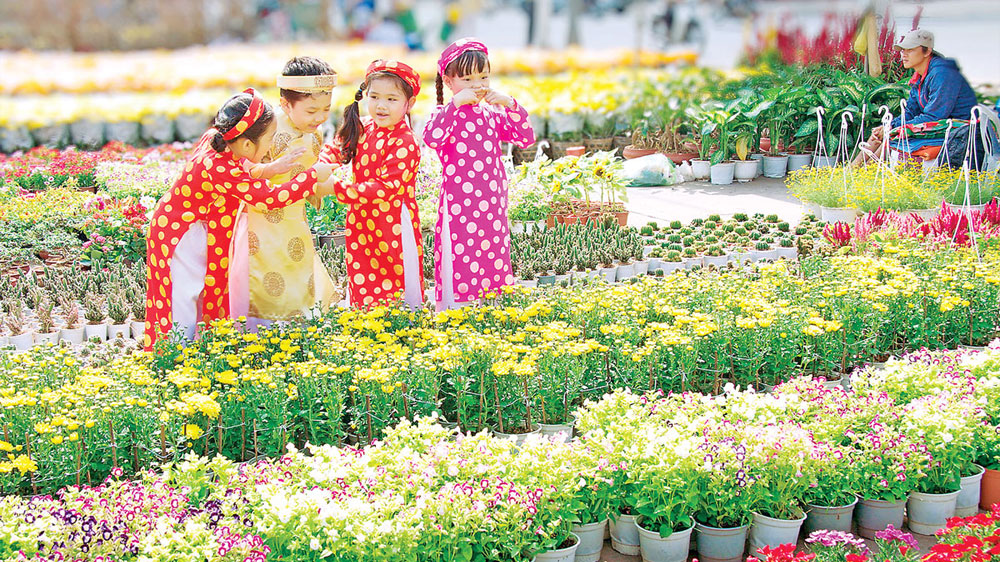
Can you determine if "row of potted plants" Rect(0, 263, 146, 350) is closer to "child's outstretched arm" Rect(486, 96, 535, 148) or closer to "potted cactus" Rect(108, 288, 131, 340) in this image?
"potted cactus" Rect(108, 288, 131, 340)

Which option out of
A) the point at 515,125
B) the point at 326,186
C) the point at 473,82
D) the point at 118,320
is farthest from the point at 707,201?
the point at 118,320

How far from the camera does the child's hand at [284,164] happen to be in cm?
446

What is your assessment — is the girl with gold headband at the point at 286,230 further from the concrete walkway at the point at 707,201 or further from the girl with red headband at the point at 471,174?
the concrete walkway at the point at 707,201

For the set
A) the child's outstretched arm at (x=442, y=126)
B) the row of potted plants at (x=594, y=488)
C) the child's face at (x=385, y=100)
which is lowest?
the row of potted plants at (x=594, y=488)

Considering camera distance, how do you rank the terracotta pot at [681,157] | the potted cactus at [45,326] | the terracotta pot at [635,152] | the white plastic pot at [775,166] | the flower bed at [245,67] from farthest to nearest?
1. the terracotta pot at [635,152]
2. the terracotta pot at [681,157]
3. the white plastic pot at [775,166]
4. the potted cactus at [45,326]
5. the flower bed at [245,67]

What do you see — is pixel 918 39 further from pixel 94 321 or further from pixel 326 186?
pixel 94 321

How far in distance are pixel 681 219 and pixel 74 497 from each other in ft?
20.9

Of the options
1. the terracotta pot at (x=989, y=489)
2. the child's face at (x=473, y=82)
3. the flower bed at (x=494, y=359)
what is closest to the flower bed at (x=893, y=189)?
the flower bed at (x=494, y=359)

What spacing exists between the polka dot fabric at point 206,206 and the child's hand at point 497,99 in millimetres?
1070

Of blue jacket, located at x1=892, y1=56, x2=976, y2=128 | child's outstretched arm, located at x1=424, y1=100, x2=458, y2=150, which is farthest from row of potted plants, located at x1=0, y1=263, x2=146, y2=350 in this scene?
blue jacket, located at x1=892, y1=56, x2=976, y2=128

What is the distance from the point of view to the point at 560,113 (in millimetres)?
11688

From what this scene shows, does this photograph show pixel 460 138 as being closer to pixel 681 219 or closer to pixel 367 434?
pixel 367 434

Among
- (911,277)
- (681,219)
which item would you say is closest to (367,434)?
(911,277)

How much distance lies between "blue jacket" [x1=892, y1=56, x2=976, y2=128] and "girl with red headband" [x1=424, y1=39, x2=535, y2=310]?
5.03 meters
